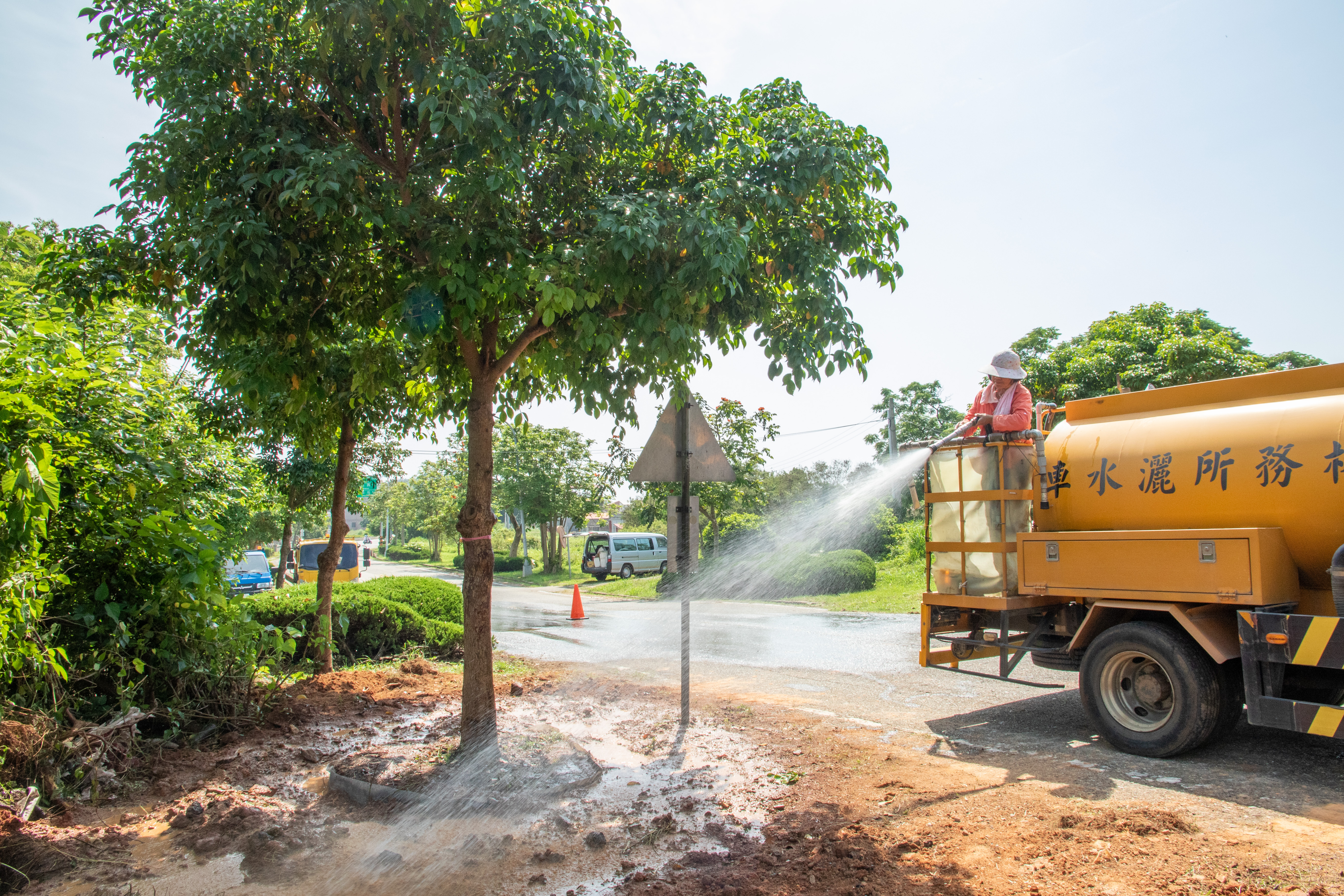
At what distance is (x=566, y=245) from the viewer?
500cm

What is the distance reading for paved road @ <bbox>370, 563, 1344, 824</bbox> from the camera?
15.9ft

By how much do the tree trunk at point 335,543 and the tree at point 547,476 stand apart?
85.6 feet

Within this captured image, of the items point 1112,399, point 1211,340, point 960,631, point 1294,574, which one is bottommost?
point 960,631

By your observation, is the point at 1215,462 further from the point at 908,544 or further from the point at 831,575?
the point at 908,544

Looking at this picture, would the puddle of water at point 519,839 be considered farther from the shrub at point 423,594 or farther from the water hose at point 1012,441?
the shrub at point 423,594

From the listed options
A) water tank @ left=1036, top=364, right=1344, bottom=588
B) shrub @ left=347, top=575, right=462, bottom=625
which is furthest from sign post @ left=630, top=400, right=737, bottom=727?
shrub @ left=347, top=575, right=462, bottom=625

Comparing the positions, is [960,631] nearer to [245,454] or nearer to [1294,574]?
[1294,574]

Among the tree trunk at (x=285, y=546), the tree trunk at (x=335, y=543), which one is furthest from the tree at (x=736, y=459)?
the tree trunk at (x=335, y=543)

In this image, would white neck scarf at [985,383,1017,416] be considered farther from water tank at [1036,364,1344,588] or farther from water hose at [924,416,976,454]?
water tank at [1036,364,1344,588]

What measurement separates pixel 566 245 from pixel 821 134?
1.92 meters

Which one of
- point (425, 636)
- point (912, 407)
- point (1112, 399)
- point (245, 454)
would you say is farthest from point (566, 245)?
point (912, 407)

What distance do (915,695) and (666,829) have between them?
4.05m

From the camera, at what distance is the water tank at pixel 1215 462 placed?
490 cm

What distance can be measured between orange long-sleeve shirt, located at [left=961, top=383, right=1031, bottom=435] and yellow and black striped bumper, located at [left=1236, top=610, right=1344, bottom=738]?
→ 189 centimetres
